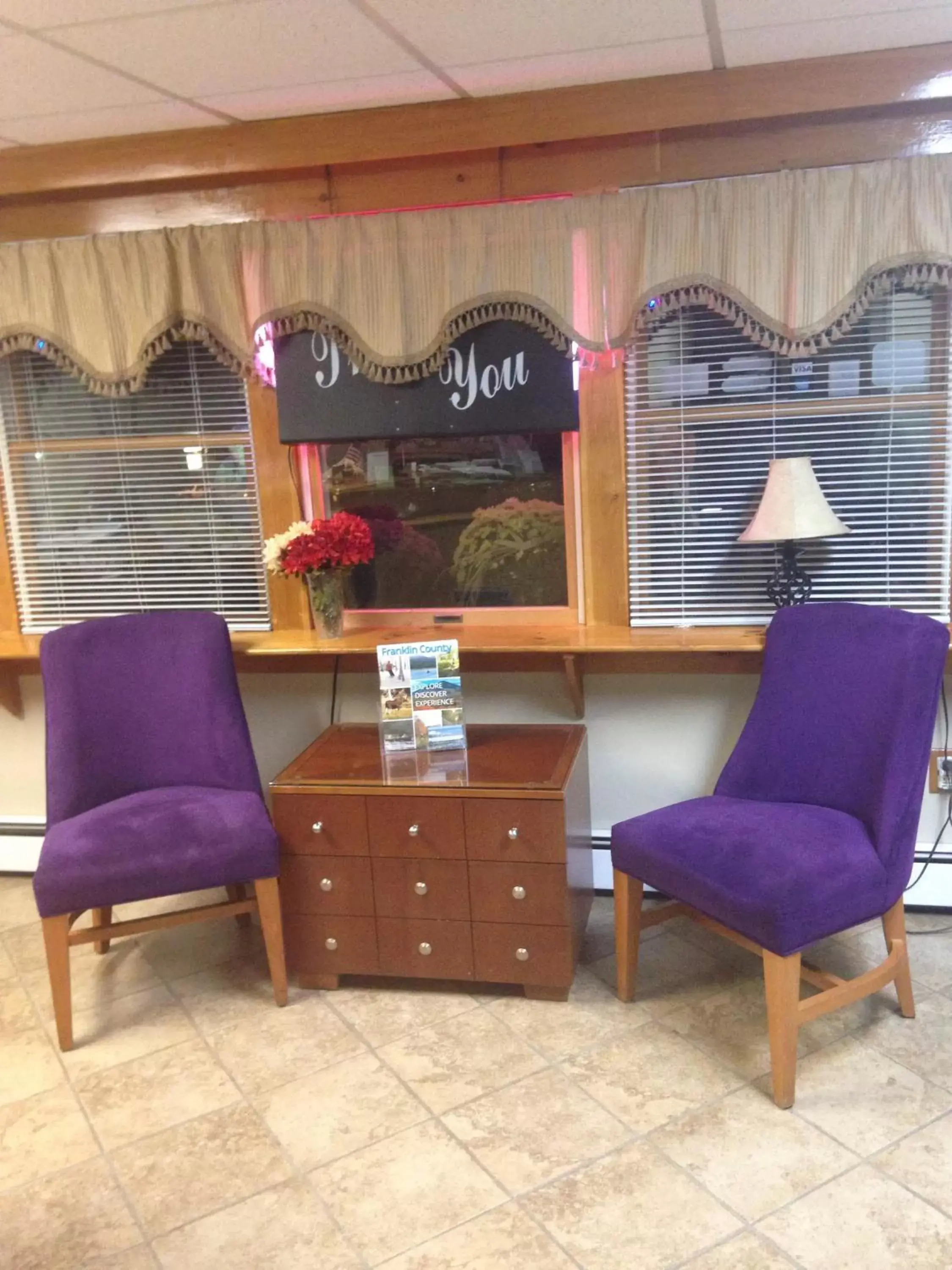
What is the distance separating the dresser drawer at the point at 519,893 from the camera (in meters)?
2.42

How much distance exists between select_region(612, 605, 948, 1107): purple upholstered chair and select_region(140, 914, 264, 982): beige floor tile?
1.13 m

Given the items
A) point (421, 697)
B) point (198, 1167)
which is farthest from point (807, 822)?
point (198, 1167)

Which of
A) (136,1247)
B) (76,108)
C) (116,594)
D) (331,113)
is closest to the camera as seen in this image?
(136,1247)

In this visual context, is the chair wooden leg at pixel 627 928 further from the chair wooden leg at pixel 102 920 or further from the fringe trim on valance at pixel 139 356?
the fringe trim on valance at pixel 139 356

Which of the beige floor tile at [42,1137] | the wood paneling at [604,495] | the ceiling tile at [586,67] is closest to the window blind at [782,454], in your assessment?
the wood paneling at [604,495]

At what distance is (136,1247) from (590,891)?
1.47 metres

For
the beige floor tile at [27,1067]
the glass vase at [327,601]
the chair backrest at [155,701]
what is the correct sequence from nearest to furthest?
1. the beige floor tile at [27,1067]
2. the chair backrest at [155,701]
3. the glass vase at [327,601]

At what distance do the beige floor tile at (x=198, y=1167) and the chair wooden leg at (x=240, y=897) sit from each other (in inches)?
32.4

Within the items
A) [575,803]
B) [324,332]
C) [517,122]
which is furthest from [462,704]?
[517,122]

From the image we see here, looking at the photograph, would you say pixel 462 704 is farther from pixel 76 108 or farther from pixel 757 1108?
pixel 76 108

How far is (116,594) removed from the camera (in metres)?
3.27

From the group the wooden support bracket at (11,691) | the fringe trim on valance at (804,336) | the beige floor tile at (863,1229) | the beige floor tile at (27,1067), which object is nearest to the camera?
the beige floor tile at (863,1229)

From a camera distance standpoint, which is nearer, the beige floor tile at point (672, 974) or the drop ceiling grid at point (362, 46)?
the drop ceiling grid at point (362, 46)

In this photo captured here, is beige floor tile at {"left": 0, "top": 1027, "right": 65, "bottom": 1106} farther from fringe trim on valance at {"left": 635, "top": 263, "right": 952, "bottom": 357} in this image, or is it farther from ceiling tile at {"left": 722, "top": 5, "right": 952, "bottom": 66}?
ceiling tile at {"left": 722, "top": 5, "right": 952, "bottom": 66}
